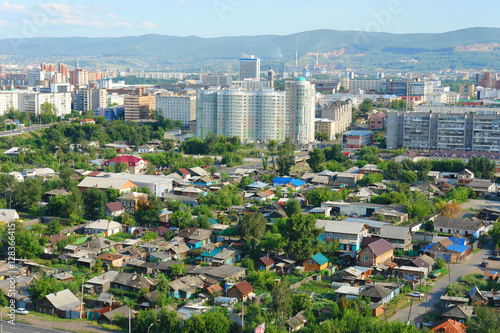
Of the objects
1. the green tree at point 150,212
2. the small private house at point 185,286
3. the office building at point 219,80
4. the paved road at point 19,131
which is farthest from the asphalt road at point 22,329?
the office building at point 219,80

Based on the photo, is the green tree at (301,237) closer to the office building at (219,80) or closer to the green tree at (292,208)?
the green tree at (292,208)

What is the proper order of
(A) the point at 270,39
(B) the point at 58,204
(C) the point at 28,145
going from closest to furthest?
(B) the point at 58,204
(C) the point at 28,145
(A) the point at 270,39

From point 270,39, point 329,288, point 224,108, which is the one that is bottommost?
point 329,288

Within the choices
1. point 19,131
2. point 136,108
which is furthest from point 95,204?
point 136,108

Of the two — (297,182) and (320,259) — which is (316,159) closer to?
(297,182)

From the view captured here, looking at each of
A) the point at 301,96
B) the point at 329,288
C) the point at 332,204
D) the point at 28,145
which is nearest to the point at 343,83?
the point at 301,96

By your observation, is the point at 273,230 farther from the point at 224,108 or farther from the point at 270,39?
the point at 270,39
